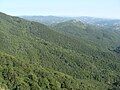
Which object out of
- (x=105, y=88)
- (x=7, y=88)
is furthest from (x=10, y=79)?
(x=105, y=88)

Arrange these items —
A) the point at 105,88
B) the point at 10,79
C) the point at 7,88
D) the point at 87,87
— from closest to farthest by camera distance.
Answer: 1. the point at 7,88
2. the point at 10,79
3. the point at 87,87
4. the point at 105,88

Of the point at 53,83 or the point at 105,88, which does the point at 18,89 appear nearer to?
the point at 53,83

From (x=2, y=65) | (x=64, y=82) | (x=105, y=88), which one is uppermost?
(x=2, y=65)

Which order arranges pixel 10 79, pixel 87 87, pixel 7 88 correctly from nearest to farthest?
pixel 7 88, pixel 10 79, pixel 87 87

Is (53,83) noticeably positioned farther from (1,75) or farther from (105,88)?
(105,88)

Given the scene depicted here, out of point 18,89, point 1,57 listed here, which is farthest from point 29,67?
point 18,89

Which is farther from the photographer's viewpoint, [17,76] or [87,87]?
[87,87]

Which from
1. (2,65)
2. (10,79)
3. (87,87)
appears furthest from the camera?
(87,87)

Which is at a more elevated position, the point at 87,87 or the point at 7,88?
the point at 7,88

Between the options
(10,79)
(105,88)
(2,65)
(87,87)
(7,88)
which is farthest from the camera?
(105,88)

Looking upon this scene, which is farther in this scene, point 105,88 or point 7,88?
point 105,88
